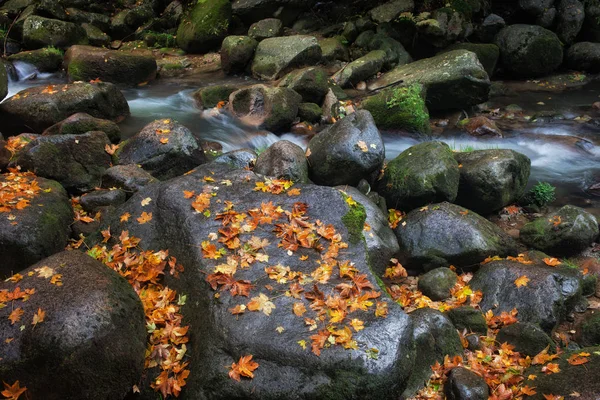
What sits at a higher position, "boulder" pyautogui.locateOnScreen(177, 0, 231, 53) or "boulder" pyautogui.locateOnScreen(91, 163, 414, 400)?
"boulder" pyautogui.locateOnScreen(91, 163, 414, 400)

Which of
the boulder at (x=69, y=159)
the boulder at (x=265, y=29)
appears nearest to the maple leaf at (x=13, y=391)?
the boulder at (x=69, y=159)

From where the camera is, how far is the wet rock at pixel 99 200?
21.0ft

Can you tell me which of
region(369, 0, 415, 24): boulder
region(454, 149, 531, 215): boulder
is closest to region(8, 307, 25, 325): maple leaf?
region(454, 149, 531, 215): boulder

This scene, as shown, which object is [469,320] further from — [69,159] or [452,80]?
[452,80]

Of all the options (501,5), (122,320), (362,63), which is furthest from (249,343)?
(501,5)

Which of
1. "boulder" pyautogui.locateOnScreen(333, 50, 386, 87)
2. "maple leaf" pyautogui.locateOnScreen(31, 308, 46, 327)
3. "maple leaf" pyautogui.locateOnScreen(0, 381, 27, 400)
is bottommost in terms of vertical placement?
"boulder" pyautogui.locateOnScreen(333, 50, 386, 87)

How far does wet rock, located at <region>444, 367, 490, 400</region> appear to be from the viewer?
418cm

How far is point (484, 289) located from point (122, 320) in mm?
4402

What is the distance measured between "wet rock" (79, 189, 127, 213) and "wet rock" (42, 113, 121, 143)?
2.09 meters

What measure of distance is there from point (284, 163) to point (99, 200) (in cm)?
261

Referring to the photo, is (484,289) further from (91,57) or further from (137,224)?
(91,57)

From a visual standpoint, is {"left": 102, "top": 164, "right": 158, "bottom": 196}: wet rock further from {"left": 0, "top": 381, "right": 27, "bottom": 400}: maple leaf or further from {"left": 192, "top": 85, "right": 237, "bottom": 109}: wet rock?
{"left": 192, "top": 85, "right": 237, "bottom": 109}: wet rock

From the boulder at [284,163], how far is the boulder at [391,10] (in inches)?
337

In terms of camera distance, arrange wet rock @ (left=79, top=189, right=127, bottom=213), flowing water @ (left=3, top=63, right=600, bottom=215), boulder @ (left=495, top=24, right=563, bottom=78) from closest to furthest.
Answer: wet rock @ (left=79, top=189, right=127, bottom=213) → flowing water @ (left=3, top=63, right=600, bottom=215) → boulder @ (left=495, top=24, right=563, bottom=78)
